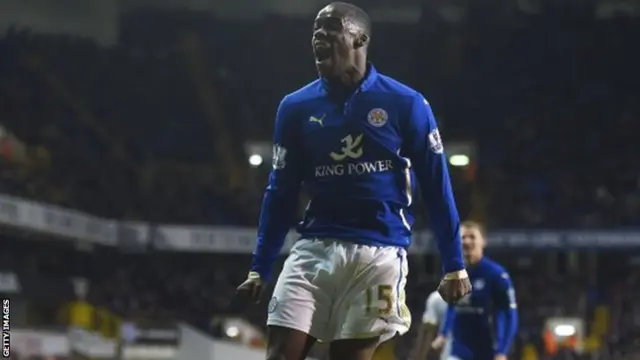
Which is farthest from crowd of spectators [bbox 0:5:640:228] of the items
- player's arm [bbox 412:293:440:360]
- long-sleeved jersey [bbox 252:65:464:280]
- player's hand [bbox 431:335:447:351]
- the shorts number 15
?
the shorts number 15

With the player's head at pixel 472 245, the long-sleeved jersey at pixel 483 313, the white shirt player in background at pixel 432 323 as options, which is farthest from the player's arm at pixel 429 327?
the player's head at pixel 472 245

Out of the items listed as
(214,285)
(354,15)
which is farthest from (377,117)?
(214,285)

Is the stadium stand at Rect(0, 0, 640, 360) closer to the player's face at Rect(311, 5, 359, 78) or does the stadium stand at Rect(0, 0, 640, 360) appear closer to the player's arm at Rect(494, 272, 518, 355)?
the player's arm at Rect(494, 272, 518, 355)

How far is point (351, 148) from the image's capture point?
3699 mm

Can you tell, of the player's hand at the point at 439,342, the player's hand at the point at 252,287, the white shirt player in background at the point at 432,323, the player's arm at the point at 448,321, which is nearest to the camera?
the player's hand at the point at 252,287

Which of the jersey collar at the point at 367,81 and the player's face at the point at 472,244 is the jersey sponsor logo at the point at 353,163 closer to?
the jersey collar at the point at 367,81

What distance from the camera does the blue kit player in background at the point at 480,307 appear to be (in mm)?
7133

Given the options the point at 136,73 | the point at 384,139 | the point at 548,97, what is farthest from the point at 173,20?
the point at 384,139

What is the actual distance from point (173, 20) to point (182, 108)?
2404mm

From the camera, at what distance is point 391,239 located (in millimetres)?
3758

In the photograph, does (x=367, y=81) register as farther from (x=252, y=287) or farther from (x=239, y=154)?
(x=239, y=154)

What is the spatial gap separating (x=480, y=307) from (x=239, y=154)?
63.0 ft

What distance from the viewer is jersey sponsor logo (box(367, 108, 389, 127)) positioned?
3.70 metres

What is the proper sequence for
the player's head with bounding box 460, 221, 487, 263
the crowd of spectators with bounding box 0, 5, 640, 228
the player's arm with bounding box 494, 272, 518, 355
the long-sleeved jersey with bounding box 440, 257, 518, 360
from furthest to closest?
the crowd of spectators with bounding box 0, 5, 640, 228 → the player's head with bounding box 460, 221, 487, 263 → the long-sleeved jersey with bounding box 440, 257, 518, 360 → the player's arm with bounding box 494, 272, 518, 355
